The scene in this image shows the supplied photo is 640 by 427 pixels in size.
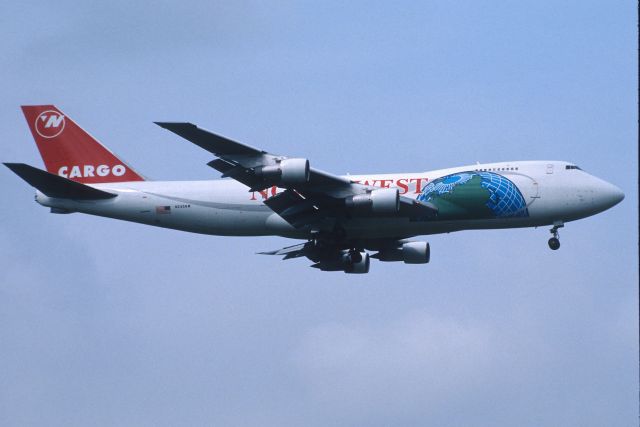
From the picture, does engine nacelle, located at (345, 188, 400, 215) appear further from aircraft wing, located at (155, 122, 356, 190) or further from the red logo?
the red logo

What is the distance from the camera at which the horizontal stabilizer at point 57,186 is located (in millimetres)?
60406

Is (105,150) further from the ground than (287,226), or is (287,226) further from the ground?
(105,150)

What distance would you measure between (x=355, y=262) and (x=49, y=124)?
18434mm

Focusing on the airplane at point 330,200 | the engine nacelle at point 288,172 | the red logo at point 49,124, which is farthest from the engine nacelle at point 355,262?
the red logo at point 49,124

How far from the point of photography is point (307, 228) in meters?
60.4

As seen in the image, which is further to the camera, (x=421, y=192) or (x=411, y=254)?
(x=411, y=254)

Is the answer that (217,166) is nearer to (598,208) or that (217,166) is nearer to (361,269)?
(361,269)

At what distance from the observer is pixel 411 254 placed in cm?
Answer: 6475

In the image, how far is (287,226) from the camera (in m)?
60.1

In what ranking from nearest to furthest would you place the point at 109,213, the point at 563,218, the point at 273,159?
the point at 273,159 < the point at 563,218 < the point at 109,213

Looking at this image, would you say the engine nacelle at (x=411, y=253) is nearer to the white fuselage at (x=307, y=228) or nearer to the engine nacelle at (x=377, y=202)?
the white fuselage at (x=307, y=228)

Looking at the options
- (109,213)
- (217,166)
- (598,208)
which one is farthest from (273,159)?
(598,208)

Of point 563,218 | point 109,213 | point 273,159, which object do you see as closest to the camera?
point 273,159

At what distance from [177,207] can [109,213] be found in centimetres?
371
